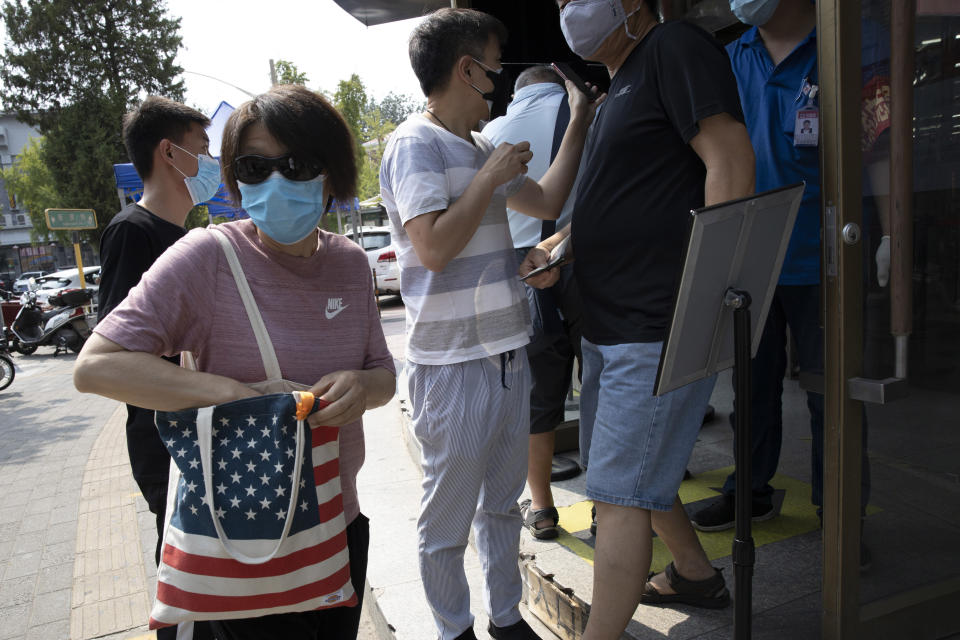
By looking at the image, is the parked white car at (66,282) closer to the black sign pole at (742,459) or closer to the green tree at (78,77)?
the green tree at (78,77)

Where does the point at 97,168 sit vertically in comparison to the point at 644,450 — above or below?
above

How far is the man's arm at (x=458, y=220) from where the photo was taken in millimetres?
1888

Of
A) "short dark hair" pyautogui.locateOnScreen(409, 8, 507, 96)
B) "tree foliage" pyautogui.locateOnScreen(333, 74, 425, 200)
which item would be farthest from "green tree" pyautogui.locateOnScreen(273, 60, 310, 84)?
"short dark hair" pyautogui.locateOnScreen(409, 8, 507, 96)

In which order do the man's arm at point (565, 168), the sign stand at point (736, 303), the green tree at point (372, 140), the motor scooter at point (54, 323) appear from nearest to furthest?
the sign stand at point (736, 303)
the man's arm at point (565, 168)
the motor scooter at point (54, 323)
the green tree at point (372, 140)

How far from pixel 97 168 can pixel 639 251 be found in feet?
99.2

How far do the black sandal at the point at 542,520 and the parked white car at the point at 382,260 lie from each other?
12608 millimetres

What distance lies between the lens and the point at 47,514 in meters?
4.86

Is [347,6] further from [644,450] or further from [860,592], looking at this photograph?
[860,592]

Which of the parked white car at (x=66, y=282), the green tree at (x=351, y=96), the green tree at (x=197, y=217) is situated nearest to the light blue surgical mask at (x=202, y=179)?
the parked white car at (x=66, y=282)

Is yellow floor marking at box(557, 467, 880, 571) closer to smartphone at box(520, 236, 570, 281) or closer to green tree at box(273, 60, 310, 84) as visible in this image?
smartphone at box(520, 236, 570, 281)

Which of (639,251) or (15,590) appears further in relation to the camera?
(15,590)

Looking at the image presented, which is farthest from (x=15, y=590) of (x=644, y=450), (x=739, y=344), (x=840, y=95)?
(x=840, y=95)

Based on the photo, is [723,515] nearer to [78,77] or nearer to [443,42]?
[443,42]

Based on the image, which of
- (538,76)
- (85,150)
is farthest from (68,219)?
(538,76)
